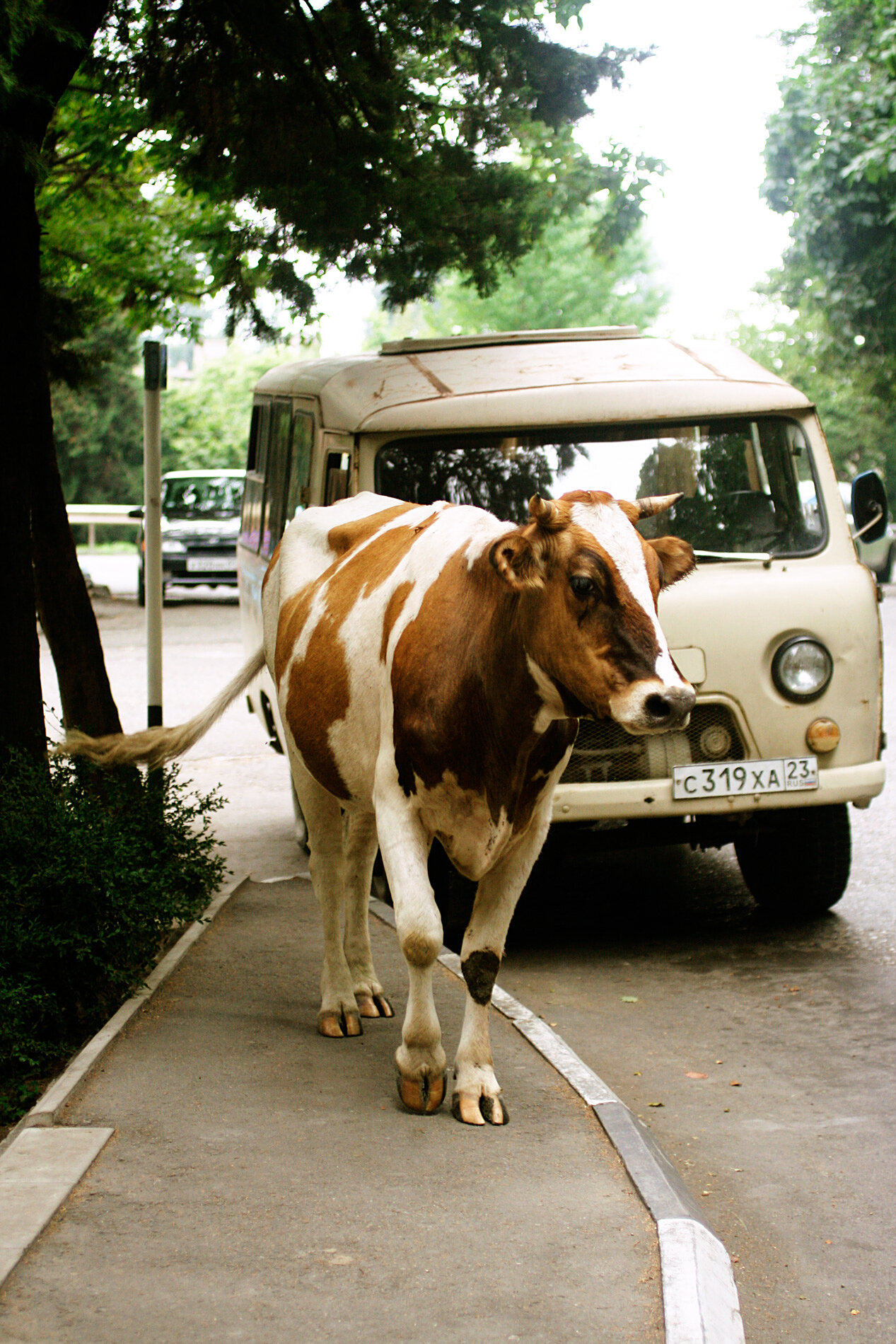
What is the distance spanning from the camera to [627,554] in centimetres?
409

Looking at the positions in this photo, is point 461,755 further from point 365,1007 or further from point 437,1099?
point 365,1007

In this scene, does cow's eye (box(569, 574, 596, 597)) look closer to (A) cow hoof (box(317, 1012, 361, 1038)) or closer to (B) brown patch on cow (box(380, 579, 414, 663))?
(B) brown patch on cow (box(380, 579, 414, 663))

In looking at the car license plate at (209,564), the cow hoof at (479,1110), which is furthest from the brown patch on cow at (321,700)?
the car license plate at (209,564)

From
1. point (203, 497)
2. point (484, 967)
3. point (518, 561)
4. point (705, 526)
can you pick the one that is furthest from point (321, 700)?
point (203, 497)

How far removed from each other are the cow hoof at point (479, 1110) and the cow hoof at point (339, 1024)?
886mm

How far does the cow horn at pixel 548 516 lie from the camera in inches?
163

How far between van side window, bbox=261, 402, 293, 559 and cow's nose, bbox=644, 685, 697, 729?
17.6 feet

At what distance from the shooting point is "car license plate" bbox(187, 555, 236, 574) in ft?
92.4

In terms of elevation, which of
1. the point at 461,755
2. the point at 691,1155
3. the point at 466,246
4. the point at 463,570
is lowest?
the point at 691,1155

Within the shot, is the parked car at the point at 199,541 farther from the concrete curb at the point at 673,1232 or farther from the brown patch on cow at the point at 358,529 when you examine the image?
the concrete curb at the point at 673,1232

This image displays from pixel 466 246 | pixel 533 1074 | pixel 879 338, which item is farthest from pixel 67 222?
pixel 879 338

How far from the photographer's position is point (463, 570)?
4.77m

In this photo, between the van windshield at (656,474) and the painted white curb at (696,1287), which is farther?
the van windshield at (656,474)

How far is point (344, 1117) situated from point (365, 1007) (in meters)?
1.14
